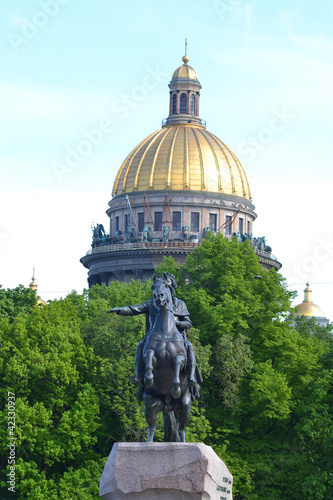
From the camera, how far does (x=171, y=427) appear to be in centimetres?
2866

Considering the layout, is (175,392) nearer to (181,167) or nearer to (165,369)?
(165,369)

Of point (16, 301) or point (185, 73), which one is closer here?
point (16, 301)

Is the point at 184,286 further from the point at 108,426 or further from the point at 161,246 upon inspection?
the point at 161,246

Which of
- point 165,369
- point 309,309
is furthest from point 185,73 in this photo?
point 165,369

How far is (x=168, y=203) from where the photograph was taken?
118 m

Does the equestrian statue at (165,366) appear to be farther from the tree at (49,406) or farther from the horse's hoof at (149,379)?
the tree at (49,406)

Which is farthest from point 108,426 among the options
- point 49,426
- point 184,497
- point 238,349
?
point 184,497

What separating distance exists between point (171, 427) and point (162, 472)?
2.53 metres

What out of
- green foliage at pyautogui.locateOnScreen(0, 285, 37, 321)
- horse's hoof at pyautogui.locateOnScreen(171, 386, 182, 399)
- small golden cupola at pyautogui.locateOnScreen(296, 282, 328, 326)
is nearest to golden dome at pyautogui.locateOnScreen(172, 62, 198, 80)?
small golden cupola at pyautogui.locateOnScreen(296, 282, 328, 326)

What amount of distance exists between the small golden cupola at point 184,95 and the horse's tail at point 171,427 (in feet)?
327

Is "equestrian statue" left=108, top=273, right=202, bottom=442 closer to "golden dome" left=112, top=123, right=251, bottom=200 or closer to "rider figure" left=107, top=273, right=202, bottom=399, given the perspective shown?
"rider figure" left=107, top=273, right=202, bottom=399

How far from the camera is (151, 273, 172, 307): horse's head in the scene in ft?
91.6

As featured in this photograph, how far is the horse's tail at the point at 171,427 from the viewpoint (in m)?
28.6

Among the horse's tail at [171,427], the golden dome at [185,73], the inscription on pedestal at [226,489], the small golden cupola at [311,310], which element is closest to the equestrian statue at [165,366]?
the horse's tail at [171,427]
